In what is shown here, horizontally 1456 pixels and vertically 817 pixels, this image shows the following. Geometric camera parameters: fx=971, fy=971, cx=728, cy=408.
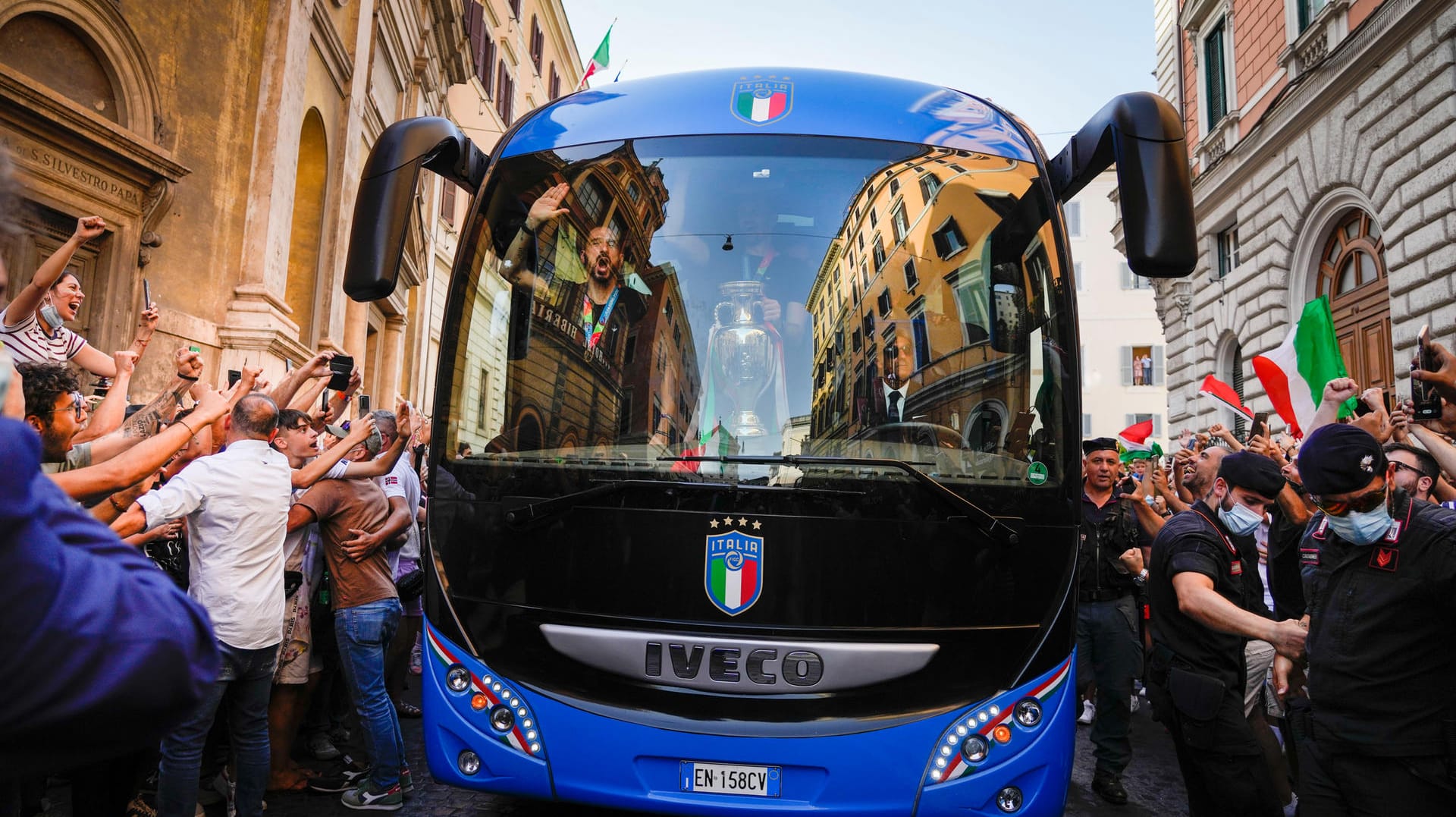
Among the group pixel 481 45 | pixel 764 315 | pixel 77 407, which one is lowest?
pixel 77 407

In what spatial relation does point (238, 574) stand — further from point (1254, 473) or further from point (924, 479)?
point (1254, 473)

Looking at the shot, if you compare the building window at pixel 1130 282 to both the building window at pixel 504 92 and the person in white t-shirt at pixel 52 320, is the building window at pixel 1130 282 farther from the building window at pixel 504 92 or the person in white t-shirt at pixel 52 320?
the person in white t-shirt at pixel 52 320

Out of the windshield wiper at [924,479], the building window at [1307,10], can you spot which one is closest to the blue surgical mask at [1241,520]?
the windshield wiper at [924,479]

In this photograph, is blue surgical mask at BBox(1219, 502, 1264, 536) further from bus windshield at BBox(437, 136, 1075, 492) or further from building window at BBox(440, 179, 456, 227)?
building window at BBox(440, 179, 456, 227)

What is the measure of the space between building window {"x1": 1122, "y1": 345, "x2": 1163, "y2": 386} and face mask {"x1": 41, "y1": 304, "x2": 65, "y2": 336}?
131 feet

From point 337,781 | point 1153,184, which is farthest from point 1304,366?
point 337,781

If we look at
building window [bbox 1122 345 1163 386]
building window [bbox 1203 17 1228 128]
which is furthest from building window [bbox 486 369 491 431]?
building window [bbox 1122 345 1163 386]

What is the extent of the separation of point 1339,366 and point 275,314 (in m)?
10.1

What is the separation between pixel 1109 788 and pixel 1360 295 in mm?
11296

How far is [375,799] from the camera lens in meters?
4.59

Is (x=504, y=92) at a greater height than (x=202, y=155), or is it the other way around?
(x=504, y=92)

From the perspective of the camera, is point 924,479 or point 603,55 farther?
point 603,55

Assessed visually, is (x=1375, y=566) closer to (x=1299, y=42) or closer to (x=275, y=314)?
(x=275, y=314)

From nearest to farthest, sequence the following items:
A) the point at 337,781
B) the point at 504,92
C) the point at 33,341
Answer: the point at 33,341
the point at 337,781
the point at 504,92
